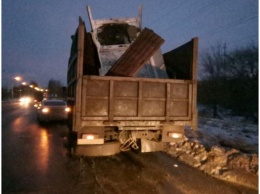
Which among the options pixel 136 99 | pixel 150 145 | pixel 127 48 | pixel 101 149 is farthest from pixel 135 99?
pixel 127 48

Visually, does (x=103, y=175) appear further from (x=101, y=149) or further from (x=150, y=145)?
(x=150, y=145)

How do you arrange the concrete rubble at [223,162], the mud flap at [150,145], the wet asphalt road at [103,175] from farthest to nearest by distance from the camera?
1. the mud flap at [150,145]
2. the concrete rubble at [223,162]
3. the wet asphalt road at [103,175]

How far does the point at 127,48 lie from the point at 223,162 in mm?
4089

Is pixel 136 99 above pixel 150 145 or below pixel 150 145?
above

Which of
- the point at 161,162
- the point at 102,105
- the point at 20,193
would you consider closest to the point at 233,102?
the point at 161,162

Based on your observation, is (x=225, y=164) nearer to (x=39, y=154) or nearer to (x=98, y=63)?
(x=98, y=63)

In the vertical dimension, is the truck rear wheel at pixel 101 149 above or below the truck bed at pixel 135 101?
below

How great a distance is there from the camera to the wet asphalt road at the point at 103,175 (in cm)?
475

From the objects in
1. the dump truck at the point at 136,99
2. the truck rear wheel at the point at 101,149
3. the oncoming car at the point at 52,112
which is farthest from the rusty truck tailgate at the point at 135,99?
the oncoming car at the point at 52,112

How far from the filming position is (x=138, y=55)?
6934 mm

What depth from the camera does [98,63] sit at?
789 cm

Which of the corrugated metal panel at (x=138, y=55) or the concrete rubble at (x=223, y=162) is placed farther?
the corrugated metal panel at (x=138, y=55)

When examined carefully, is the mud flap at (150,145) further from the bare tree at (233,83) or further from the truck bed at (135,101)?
the bare tree at (233,83)

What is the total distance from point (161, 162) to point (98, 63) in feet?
11.2
